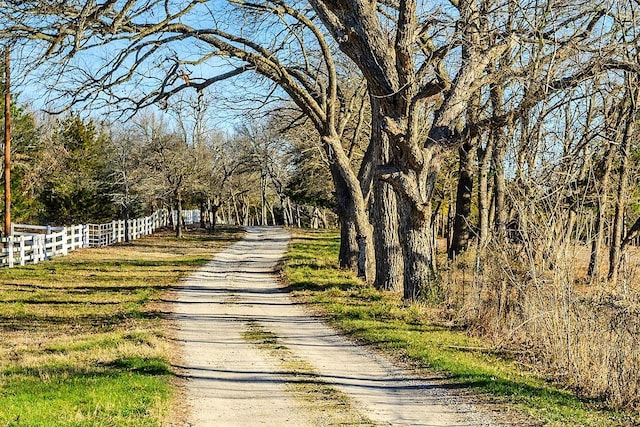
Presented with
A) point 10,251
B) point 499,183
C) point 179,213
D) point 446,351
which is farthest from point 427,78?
point 179,213

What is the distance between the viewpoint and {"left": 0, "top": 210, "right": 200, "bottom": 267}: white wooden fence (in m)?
25.1

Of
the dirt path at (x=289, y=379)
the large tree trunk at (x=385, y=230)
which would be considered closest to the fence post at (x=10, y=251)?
the dirt path at (x=289, y=379)

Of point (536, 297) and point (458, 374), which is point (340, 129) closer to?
point (536, 297)

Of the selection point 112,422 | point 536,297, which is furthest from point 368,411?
point 536,297

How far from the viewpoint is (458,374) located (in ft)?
25.5

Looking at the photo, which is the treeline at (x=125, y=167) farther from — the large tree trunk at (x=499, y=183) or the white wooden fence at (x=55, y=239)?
the large tree trunk at (x=499, y=183)

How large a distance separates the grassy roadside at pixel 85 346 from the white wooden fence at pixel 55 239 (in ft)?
4.34

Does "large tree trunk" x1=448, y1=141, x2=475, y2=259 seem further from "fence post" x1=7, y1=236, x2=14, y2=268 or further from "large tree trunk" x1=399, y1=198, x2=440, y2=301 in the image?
"fence post" x1=7, y1=236, x2=14, y2=268

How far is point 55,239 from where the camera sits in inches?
A: 1150

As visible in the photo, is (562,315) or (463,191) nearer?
(562,315)

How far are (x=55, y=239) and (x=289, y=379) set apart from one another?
24.1 m

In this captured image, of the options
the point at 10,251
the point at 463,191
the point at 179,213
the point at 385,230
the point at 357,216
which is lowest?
the point at 10,251

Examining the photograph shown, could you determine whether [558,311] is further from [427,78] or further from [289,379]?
[427,78]

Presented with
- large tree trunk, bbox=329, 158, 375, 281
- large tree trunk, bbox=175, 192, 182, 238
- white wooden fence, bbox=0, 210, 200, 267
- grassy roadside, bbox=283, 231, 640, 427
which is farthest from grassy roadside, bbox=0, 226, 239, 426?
large tree trunk, bbox=175, 192, 182, 238
